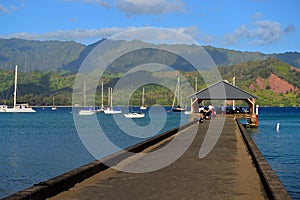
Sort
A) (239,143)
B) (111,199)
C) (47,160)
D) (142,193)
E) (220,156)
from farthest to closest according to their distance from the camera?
(47,160), (239,143), (220,156), (142,193), (111,199)

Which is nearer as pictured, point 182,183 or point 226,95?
point 182,183

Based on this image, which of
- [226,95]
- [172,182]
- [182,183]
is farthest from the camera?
[226,95]

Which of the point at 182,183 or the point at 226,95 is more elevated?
the point at 226,95

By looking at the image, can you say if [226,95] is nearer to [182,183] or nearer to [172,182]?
[172,182]

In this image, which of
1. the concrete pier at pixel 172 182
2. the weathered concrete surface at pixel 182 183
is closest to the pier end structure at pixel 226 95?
the concrete pier at pixel 172 182

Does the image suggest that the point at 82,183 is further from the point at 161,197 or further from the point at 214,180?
the point at 214,180

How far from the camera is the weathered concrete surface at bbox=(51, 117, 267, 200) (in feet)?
32.9

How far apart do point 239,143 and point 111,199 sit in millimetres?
14372

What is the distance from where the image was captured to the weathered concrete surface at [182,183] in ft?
32.9

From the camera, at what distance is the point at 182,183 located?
11.4m

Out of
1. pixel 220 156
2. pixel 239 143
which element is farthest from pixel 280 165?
pixel 220 156

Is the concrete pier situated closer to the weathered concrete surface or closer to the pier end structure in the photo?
the weathered concrete surface

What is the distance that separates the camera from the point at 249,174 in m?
13.1

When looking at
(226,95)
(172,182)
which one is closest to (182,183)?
(172,182)
